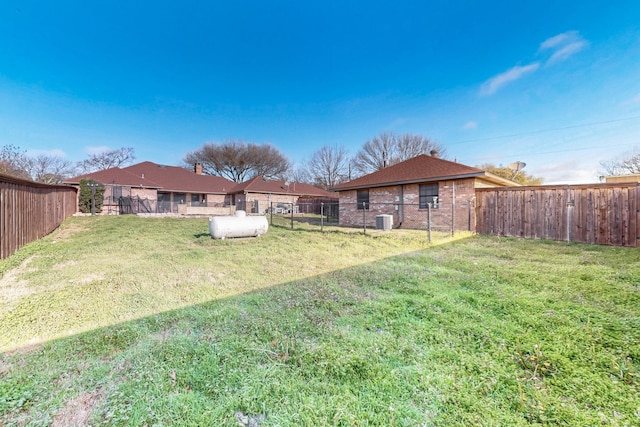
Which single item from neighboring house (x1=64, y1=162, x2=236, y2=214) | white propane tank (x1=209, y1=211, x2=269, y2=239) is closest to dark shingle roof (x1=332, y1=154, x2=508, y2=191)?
white propane tank (x1=209, y1=211, x2=269, y2=239)

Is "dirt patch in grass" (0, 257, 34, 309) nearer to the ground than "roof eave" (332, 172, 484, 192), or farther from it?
nearer to the ground

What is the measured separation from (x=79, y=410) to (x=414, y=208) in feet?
40.0

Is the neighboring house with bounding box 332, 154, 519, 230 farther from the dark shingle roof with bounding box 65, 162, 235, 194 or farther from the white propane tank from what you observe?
the dark shingle roof with bounding box 65, 162, 235, 194

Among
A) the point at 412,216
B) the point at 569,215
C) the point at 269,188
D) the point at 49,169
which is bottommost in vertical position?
the point at 412,216

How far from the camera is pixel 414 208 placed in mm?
12008

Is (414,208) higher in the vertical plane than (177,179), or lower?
lower

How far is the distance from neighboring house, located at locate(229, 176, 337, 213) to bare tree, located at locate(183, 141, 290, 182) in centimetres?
698

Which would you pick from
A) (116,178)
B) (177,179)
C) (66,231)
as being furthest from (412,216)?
(177,179)

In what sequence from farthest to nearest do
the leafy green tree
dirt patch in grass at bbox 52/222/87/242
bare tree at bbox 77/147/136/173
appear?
bare tree at bbox 77/147/136/173
the leafy green tree
dirt patch in grass at bbox 52/222/87/242

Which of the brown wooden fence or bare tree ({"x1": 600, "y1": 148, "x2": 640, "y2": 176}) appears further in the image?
bare tree ({"x1": 600, "y1": 148, "x2": 640, "y2": 176})

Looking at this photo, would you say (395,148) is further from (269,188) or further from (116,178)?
(116,178)

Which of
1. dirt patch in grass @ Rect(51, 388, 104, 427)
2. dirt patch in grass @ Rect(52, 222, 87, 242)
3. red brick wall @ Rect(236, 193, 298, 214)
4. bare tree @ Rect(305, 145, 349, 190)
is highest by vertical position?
bare tree @ Rect(305, 145, 349, 190)

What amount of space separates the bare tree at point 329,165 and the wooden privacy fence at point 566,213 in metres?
27.5

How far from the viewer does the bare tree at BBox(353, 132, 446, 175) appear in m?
29.5
